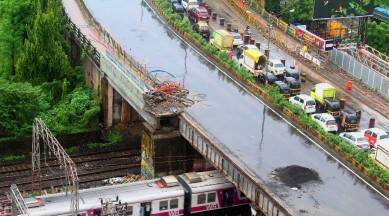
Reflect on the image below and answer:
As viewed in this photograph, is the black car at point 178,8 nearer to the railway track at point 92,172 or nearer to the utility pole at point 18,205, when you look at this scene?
the railway track at point 92,172

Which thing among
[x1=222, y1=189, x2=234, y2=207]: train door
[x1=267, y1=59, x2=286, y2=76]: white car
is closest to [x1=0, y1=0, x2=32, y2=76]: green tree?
[x1=267, y1=59, x2=286, y2=76]: white car

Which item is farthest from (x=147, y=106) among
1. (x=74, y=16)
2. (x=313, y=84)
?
(x=74, y=16)

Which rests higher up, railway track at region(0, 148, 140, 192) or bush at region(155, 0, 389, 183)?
bush at region(155, 0, 389, 183)

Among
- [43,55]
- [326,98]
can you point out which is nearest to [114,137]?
[43,55]

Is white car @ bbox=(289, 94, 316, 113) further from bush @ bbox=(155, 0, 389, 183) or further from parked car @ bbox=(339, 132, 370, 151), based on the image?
parked car @ bbox=(339, 132, 370, 151)

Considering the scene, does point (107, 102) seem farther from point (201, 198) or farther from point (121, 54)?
point (201, 198)

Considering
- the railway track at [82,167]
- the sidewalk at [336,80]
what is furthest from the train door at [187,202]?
the sidewalk at [336,80]
